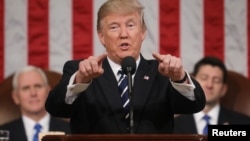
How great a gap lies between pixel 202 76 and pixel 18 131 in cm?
136

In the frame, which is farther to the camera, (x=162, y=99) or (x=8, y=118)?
(x=8, y=118)

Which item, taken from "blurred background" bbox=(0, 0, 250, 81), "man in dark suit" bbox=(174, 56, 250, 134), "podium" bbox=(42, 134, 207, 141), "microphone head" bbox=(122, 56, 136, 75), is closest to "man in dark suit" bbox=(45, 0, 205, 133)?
"microphone head" bbox=(122, 56, 136, 75)

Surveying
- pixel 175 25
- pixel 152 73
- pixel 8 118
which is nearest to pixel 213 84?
pixel 175 25

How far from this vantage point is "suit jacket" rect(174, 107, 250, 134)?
466 centimetres

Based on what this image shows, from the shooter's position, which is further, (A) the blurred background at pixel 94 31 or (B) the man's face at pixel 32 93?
→ (A) the blurred background at pixel 94 31

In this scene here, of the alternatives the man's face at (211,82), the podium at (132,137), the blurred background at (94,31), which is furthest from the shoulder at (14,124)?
the podium at (132,137)

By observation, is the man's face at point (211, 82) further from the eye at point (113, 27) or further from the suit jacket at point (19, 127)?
the eye at point (113, 27)

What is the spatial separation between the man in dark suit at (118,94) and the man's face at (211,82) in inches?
79.8

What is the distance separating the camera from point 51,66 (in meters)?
4.92

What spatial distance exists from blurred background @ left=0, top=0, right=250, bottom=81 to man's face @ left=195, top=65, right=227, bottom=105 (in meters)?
0.15

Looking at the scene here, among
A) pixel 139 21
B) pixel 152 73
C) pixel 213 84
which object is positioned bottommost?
pixel 213 84

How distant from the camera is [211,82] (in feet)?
16.0

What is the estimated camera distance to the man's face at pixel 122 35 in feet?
9.00

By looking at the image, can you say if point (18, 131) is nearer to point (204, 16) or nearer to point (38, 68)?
point (38, 68)
